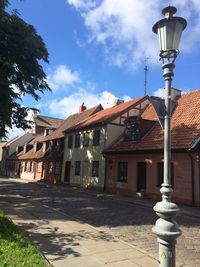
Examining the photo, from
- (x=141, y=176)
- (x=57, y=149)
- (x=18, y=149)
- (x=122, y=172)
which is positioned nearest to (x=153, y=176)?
(x=141, y=176)

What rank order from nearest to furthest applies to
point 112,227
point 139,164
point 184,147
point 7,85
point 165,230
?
point 165,230 < point 112,227 < point 7,85 < point 184,147 < point 139,164

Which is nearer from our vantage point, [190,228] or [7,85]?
[190,228]

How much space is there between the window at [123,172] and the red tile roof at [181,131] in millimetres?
1134

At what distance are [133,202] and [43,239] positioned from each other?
11136mm

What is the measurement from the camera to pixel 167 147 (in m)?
4.79

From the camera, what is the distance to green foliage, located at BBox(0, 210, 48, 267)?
6243mm

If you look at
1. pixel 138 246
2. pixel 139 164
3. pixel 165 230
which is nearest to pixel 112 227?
pixel 138 246

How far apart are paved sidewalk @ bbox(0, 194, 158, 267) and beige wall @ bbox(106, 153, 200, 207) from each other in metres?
8.81

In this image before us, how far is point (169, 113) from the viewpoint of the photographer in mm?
4992

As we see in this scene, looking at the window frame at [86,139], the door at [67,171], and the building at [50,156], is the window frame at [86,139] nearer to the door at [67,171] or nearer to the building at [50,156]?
the door at [67,171]

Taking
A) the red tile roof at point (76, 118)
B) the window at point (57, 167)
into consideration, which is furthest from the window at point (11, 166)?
the window at point (57, 167)

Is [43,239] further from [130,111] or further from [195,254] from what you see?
[130,111]

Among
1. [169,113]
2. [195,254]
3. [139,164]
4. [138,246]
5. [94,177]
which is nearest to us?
[169,113]

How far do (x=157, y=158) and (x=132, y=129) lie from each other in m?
4.53
